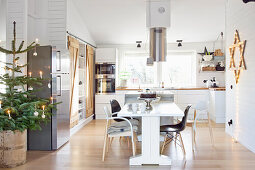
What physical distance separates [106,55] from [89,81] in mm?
1073

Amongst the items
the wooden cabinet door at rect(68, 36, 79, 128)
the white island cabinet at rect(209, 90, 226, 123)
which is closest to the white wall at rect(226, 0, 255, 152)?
the white island cabinet at rect(209, 90, 226, 123)

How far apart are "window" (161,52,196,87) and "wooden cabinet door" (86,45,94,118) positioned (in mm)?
2314

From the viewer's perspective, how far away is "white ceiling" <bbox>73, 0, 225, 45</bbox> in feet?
18.8

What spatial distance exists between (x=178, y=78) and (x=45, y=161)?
5359mm

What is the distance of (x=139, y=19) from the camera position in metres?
6.42

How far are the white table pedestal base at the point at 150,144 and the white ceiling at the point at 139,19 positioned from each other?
10.6 feet

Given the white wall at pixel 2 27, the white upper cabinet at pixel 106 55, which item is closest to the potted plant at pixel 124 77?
the white upper cabinet at pixel 106 55

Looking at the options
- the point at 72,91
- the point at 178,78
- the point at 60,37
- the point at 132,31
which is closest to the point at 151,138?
the point at 72,91

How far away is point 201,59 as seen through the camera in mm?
7703

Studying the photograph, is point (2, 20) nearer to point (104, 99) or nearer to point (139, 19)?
point (139, 19)

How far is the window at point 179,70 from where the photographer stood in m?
7.96

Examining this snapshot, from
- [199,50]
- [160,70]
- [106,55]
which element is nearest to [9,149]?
[106,55]

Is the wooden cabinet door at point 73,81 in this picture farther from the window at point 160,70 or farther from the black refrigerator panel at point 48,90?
the window at point 160,70

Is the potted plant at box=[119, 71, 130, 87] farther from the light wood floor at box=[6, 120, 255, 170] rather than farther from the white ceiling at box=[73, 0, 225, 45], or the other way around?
the light wood floor at box=[6, 120, 255, 170]
